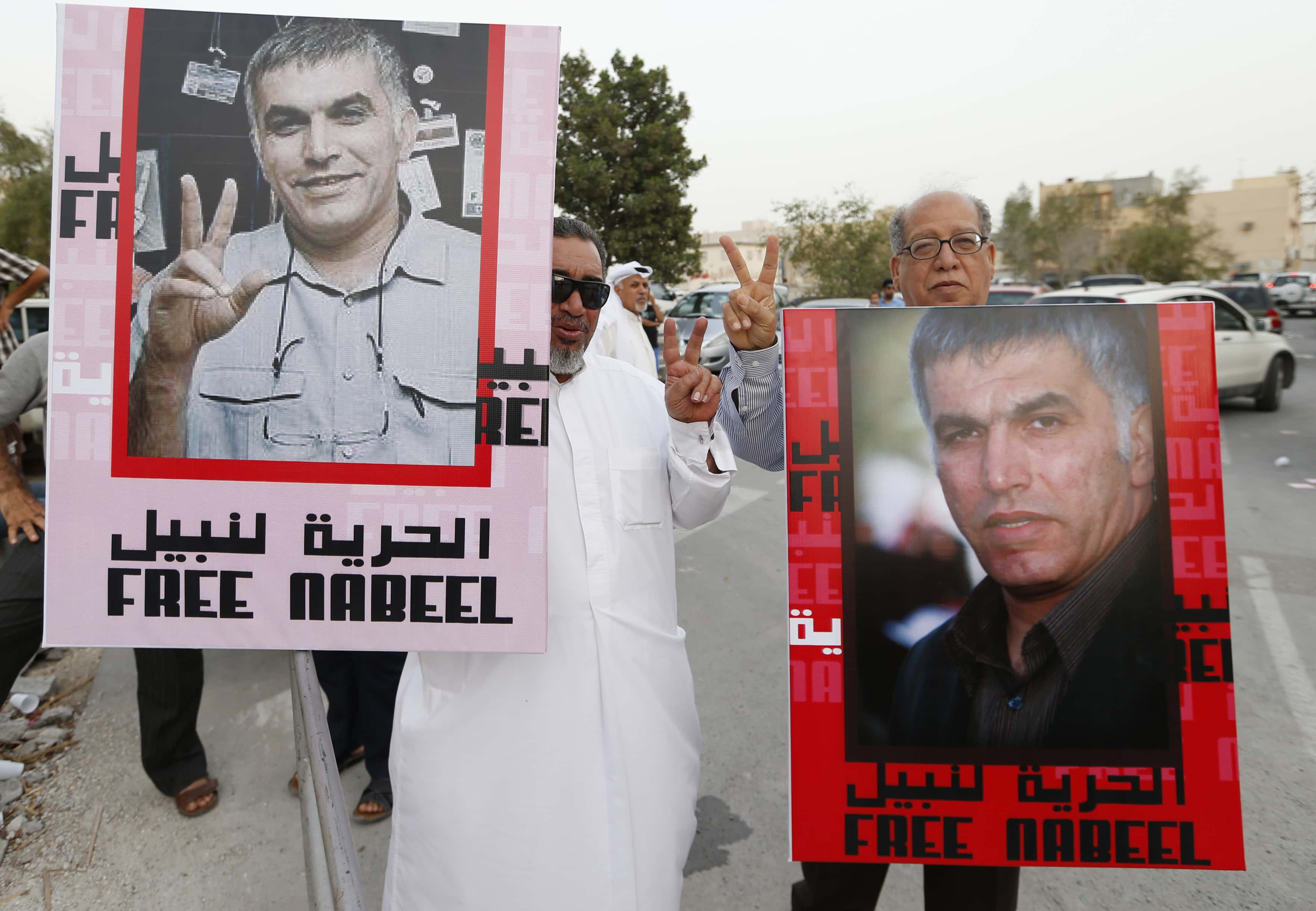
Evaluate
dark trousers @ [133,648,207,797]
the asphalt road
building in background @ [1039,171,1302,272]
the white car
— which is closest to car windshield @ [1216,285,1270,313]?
the white car

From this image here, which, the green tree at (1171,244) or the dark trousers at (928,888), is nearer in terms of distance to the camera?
the dark trousers at (928,888)

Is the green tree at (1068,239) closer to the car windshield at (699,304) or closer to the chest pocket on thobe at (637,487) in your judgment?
the car windshield at (699,304)

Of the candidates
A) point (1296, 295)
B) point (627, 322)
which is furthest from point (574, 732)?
point (1296, 295)

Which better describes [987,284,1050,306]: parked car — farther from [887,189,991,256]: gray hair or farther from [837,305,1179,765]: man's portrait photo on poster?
[837,305,1179,765]: man's portrait photo on poster

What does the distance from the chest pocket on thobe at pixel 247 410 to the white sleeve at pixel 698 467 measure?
728mm

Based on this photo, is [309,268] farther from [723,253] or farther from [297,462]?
[723,253]

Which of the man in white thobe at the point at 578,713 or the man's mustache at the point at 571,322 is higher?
the man's mustache at the point at 571,322

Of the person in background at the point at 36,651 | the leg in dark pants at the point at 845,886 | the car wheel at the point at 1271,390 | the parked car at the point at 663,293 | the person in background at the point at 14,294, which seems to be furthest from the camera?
the parked car at the point at 663,293

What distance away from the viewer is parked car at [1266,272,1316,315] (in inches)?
1206

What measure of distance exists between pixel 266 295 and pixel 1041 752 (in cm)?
160

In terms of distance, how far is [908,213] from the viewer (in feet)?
7.11

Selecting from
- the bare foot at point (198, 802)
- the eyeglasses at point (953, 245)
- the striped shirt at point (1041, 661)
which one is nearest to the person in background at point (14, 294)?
the bare foot at point (198, 802)

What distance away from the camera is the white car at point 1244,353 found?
34.8 ft

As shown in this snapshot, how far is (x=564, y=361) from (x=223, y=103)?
30.0 inches
